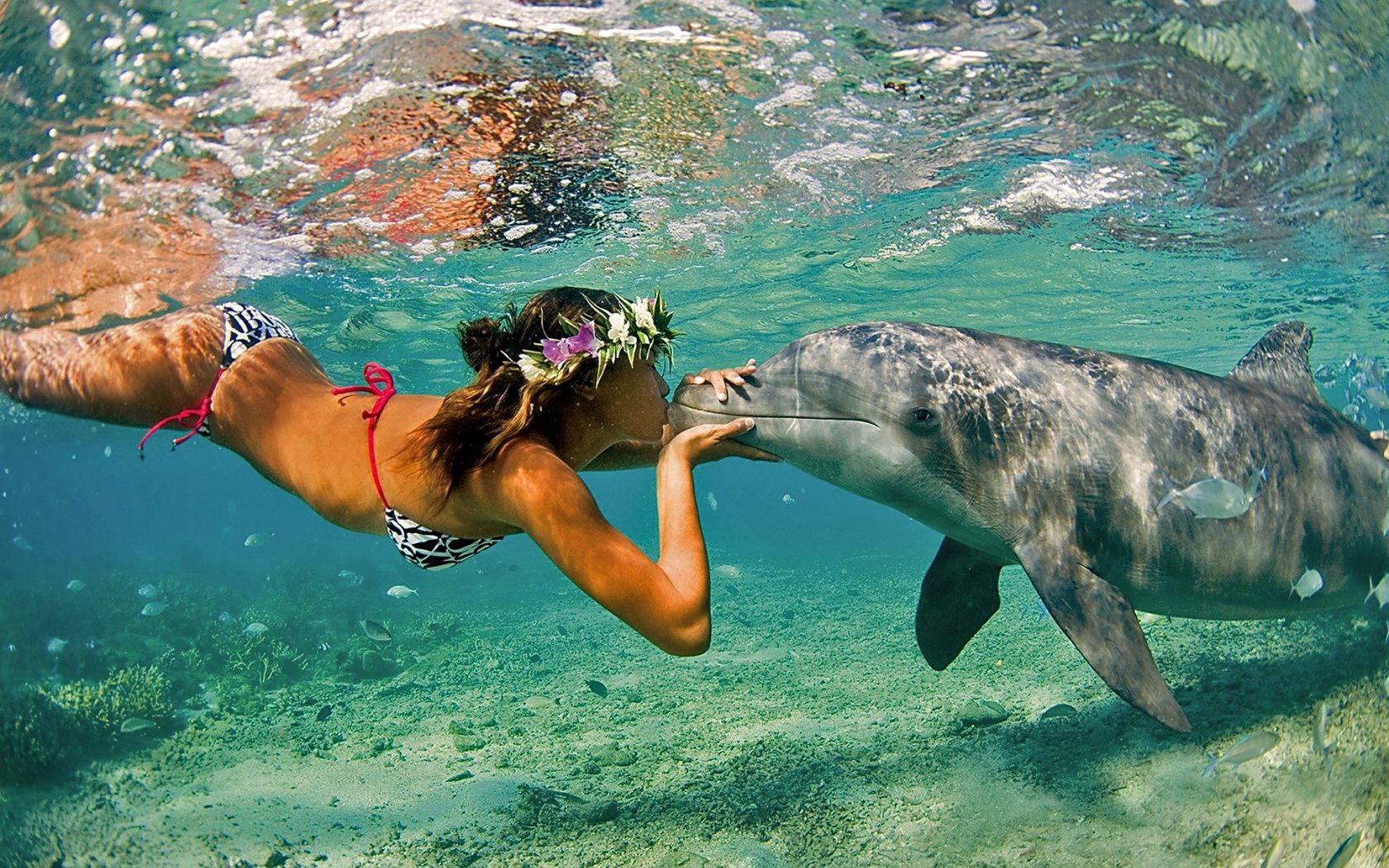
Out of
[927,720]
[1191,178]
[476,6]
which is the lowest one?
[927,720]

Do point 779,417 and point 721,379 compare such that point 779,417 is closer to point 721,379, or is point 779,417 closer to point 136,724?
point 721,379

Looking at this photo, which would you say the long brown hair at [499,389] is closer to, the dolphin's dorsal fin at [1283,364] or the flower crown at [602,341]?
the flower crown at [602,341]

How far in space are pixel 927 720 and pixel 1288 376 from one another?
4194 millimetres

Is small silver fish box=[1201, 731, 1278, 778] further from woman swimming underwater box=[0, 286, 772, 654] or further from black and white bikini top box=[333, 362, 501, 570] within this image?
black and white bikini top box=[333, 362, 501, 570]

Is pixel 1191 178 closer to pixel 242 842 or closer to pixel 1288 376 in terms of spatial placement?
pixel 1288 376

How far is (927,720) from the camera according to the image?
6.80 metres

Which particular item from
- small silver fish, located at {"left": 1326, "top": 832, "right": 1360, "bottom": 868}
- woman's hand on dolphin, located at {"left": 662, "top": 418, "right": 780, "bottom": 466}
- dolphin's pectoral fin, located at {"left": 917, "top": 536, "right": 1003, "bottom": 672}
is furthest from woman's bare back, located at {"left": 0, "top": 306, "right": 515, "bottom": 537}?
small silver fish, located at {"left": 1326, "top": 832, "right": 1360, "bottom": 868}

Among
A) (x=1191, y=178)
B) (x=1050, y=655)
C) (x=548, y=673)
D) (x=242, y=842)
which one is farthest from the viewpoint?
(x=548, y=673)

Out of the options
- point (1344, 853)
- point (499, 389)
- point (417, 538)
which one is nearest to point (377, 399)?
point (417, 538)

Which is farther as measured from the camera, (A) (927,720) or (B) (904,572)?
(B) (904,572)

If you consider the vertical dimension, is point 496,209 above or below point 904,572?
above

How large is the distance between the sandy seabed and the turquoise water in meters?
0.09

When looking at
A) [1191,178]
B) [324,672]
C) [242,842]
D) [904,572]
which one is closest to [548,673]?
[324,672]

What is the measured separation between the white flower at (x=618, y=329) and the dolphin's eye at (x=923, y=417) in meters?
2.06
